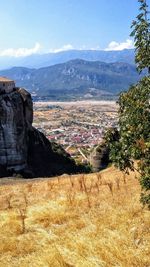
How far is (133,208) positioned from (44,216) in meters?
2.72

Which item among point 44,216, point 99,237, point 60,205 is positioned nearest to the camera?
point 99,237

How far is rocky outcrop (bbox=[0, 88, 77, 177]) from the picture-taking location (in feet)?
180

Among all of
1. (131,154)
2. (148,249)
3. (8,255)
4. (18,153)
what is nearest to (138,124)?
(131,154)

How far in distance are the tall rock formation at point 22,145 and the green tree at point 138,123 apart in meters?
41.2

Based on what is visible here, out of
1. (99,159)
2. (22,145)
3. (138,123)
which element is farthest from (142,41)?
(22,145)

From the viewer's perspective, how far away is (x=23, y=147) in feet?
189

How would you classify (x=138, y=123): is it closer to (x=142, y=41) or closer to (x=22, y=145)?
(x=142, y=41)

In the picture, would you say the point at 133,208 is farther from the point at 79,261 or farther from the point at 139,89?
the point at 79,261

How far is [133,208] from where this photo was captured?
38.7 ft

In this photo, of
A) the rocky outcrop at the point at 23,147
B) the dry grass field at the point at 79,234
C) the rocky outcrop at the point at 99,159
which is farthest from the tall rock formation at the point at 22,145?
the dry grass field at the point at 79,234

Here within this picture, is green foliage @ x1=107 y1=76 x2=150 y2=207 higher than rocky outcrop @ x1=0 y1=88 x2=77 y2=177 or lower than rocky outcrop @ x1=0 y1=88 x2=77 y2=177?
higher

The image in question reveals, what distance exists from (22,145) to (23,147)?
0.33 metres

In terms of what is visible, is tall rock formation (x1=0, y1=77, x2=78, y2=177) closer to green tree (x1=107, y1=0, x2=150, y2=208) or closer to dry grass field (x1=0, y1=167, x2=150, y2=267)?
dry grass field (x1=0, y1=167, x2=150, y2=267)

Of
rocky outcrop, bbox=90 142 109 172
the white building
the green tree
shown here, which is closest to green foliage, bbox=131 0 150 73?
the green tree
